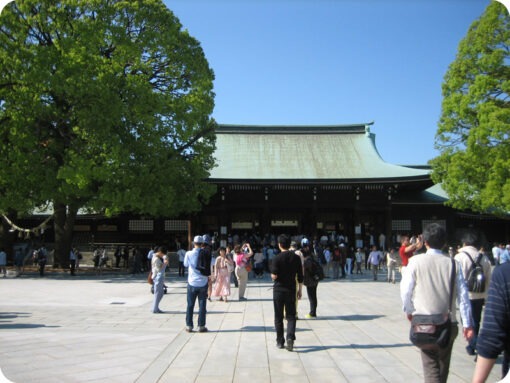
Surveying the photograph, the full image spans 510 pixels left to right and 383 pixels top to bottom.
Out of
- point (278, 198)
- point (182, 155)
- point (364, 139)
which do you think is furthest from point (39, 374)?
point (364, 139)

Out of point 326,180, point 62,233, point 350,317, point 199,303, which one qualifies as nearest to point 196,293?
point 199,303

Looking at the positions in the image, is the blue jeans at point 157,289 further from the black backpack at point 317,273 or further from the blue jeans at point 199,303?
the black backpack at point 317,273

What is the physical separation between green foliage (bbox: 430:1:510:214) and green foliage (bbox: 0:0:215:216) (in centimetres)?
1094

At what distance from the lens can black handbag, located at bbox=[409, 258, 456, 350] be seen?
11.7 ft

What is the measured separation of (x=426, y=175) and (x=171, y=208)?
44.4 ft

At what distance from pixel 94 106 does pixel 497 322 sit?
51.8ft

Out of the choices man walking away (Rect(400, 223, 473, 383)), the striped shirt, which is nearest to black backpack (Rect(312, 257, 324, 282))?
man walking away (Rect(400, 223, 473, 383))

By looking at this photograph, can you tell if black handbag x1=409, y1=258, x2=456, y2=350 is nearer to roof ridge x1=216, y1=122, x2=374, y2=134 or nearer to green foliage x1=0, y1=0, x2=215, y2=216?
green foliage x1=0, y1=0, x2=215, y2=216

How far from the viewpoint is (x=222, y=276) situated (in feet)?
36.2

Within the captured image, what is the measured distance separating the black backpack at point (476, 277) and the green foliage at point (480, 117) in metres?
11.5

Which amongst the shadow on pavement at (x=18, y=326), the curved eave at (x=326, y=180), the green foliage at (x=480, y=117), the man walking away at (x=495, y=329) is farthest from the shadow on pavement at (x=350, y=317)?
the curved eave at (x=326, y=180)

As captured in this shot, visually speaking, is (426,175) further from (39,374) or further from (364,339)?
(39,374)

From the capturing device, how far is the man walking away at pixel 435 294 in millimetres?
3615

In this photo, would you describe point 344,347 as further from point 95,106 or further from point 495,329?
point 95,106
